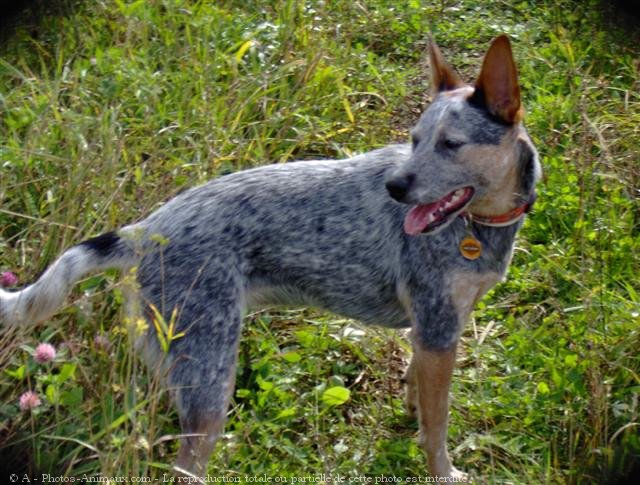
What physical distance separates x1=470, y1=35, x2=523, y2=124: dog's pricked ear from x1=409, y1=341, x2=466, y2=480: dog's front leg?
110cm

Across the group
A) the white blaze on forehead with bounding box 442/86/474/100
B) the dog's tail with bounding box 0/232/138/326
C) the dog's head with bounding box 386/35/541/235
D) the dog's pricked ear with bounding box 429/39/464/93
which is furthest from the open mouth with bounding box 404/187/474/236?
the dog's tail with bounding box 0/232/138/326

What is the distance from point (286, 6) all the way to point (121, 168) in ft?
7.81

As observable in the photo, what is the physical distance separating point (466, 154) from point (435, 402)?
1166 millimetres

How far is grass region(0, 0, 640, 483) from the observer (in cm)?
450

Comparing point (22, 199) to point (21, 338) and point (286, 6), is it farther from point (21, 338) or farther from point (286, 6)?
point (286, 6)

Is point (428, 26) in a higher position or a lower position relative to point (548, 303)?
higher

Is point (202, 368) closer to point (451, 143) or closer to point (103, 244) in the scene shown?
point (103, 244)

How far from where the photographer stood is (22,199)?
545 centimetres

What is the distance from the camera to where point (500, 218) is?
4.52 m

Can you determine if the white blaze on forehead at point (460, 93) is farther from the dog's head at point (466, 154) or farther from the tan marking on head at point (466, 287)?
the tan marking on head at point (466, 287)

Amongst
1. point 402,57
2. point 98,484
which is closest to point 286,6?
point 402,57

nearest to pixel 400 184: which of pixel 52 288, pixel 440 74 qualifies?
pixel 440 74

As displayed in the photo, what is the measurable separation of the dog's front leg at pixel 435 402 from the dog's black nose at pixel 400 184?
0.75 meters

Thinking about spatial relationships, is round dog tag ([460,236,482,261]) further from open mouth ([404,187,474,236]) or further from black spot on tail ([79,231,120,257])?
black spot on tail ([79,231,120,257])
